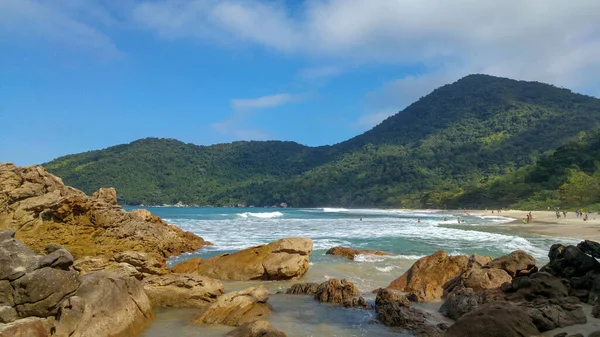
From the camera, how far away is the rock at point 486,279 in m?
9.90

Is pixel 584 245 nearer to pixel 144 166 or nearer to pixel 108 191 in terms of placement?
pixel 108 191

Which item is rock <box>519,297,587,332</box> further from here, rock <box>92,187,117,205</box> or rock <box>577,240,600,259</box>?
rock <box>92,187,117,205</box>

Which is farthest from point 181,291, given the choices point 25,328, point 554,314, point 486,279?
point 554,314

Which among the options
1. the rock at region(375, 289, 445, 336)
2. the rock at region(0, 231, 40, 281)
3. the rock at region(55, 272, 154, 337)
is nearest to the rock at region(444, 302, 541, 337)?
the rock at region(375, 289, 445, 336)

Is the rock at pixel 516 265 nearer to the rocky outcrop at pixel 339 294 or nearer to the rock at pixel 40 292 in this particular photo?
the rocky outcrop at pixel 339 294

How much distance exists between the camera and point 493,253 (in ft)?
64.2

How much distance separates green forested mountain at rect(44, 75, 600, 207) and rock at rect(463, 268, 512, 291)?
101 metres

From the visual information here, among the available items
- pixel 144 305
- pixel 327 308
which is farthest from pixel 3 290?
pixel 327 308

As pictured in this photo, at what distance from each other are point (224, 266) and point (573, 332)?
10847mm

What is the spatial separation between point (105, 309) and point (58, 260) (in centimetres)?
154

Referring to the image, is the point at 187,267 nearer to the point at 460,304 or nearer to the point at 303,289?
the point at 303,289

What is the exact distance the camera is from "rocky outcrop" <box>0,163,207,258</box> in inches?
537

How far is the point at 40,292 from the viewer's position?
271 inches

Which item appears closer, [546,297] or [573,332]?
[573,332]
